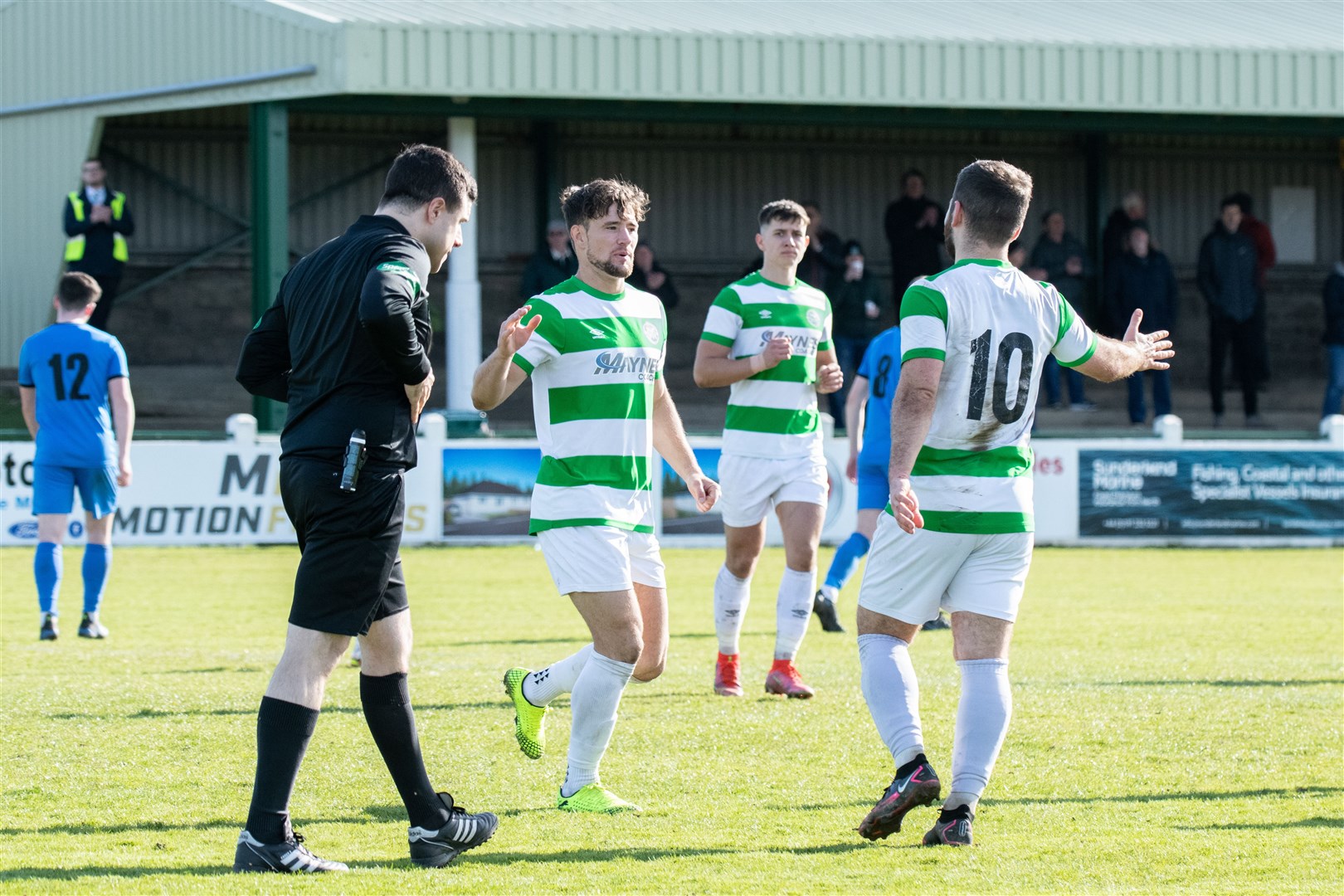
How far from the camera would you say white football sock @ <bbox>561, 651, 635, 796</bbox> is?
211 inches

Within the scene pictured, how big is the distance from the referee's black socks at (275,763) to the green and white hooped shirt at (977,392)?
1.80 metres

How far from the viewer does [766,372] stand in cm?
802

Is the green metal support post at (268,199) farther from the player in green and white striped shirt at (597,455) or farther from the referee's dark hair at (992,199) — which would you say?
the referee's dark hair at (992,199)

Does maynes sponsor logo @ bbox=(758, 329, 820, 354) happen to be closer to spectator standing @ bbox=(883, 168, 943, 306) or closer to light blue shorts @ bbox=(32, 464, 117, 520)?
light blue shorts @ bbox=(32, 464, 117, 520)

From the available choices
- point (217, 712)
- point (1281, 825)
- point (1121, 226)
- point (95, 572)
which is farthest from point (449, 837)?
point (1121, 226)

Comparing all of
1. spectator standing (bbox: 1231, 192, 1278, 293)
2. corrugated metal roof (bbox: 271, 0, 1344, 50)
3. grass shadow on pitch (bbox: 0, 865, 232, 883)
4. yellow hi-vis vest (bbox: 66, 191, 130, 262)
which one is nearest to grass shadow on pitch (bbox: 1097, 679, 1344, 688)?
grass shadow on pitch (bbox: 0, 865, 232, 883)

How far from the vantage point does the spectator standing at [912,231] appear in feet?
67.8

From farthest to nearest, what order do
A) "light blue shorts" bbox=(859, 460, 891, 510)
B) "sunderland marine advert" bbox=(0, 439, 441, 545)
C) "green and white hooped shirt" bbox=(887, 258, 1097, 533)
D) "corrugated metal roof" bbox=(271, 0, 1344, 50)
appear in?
"corrugated metal roof" bbox=(271, 0, 1344, 50) → "sunderland marine advert" bbox=(0, 439, 441, 545) → "light blue shorts" bbox=(859, 460, 891, 510) → "green and white hooped shirt" bbox=(887, 258, 1097, 533)

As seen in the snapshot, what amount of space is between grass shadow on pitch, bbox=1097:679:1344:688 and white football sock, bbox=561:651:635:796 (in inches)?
142

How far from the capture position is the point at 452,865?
15.3ft

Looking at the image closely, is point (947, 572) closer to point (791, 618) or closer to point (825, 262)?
point (791, 618)

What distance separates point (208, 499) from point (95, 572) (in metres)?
6.12

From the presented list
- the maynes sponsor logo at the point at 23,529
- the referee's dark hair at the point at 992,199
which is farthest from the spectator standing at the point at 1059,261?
the referee's dark hair at the point at 992,199

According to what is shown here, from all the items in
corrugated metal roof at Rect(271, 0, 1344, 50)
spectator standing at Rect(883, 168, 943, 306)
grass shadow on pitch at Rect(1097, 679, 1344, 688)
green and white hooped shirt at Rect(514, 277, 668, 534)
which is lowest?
grass shadow on pitch at Rect(1097, 679, 1344, 688)
